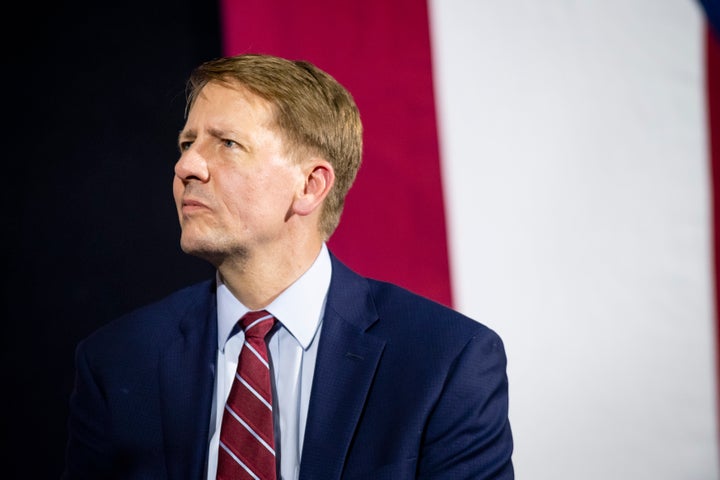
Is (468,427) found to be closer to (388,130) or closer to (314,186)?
(314,186)

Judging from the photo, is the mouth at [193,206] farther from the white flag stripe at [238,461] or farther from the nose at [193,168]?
the white flag stripe at [238,461]

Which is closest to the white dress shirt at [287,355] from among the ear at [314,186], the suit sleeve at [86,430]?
the ear at [314,186]

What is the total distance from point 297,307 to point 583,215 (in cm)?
90

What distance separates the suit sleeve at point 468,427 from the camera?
1314 millimetres

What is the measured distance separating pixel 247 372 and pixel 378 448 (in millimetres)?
256

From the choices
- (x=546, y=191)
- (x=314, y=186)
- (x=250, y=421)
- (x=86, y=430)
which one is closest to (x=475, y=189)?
(x=546, y=191)

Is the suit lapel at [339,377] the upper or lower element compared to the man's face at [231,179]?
lower

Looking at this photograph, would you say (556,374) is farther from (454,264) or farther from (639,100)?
(639,100)

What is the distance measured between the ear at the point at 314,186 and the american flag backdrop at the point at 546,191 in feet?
1.29

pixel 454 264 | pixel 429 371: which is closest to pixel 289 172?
pixel 429 371

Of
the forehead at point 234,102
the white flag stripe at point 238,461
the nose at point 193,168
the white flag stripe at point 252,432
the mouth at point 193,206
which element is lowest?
the white flag stripe at point 238,461

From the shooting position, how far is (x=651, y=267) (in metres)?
2.08

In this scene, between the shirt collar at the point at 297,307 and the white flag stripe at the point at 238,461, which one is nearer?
the white flag stripe at the point at 238,461

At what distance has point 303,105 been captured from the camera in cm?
143
